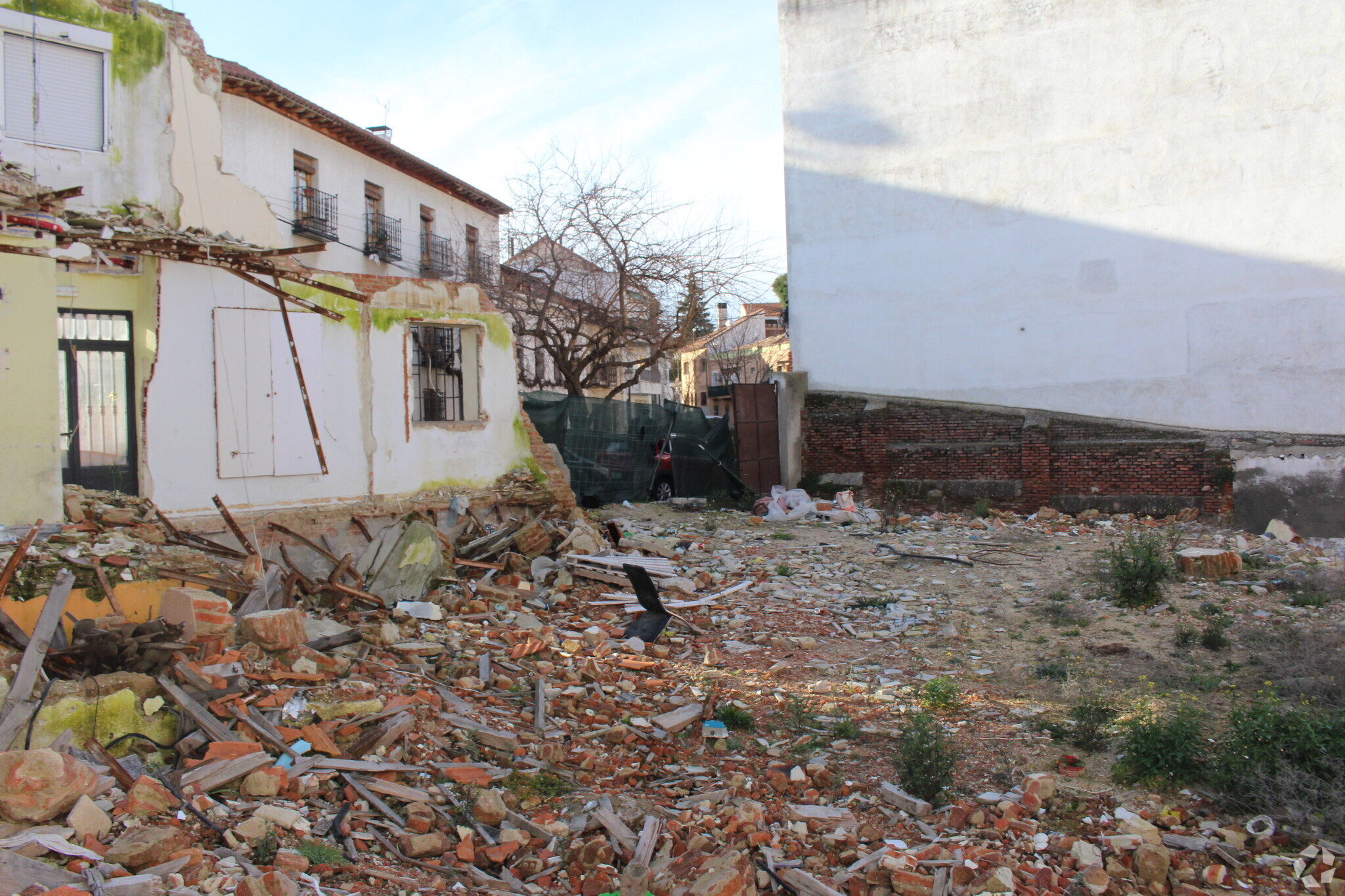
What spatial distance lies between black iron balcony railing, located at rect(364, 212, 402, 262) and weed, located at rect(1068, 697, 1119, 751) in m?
23.3

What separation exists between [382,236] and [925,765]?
78.5 feet

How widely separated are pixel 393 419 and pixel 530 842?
6696 millimetres

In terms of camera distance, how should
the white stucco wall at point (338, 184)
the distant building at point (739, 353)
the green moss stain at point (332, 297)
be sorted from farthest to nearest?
the distant building at point (739, 353), the white stucco wall at point (338, 184), the green moss stain at point (332, 297)

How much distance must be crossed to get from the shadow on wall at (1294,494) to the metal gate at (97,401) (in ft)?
50.0

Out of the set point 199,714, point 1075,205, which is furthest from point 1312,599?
point 1075,205

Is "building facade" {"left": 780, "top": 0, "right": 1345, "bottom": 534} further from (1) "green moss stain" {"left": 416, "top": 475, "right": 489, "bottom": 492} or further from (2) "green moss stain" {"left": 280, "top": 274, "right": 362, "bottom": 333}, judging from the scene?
(2) "green moss stain" {"left": 280, "top": 274, "right": 362, "bottom": 333}

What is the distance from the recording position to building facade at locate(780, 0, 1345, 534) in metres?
14.1

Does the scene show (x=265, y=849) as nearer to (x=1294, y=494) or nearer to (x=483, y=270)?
(x=1294, y=494)

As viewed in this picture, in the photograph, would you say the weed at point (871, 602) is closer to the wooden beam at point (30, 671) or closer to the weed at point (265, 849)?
the weed at point (265, 849)

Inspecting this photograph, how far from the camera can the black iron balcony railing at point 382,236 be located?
2486 cm

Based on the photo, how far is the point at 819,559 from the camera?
11078 mm

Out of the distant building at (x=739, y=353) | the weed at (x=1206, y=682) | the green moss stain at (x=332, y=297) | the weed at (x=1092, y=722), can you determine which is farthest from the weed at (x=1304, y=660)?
the distant building at (x=739, y=353)

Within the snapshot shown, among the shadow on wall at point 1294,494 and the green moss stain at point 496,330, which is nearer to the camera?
the green moss stain at point 496,330

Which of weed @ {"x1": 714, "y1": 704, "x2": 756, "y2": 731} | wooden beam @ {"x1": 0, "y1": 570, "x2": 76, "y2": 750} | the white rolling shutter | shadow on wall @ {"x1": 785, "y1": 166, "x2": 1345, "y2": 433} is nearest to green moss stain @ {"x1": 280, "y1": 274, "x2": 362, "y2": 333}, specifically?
the white rolling shutter
